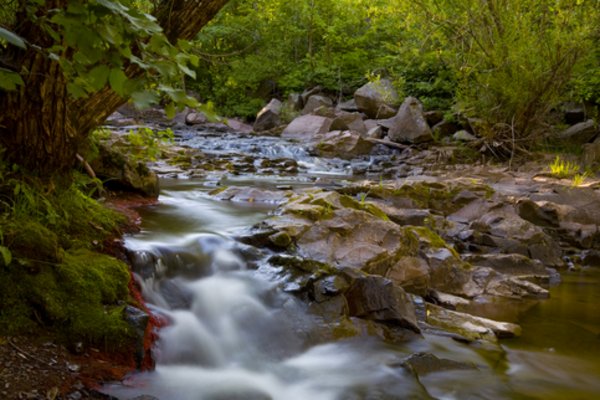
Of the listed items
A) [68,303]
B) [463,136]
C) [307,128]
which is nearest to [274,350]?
[68,303]

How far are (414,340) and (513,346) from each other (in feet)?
2.80

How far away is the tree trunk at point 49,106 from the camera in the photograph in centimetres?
304

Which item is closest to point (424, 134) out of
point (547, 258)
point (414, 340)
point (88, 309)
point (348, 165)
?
point (348, 165)

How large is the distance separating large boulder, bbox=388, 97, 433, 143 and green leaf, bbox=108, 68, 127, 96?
14835 millimetres

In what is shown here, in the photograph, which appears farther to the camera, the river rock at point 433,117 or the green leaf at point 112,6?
the river rock at point 433,117

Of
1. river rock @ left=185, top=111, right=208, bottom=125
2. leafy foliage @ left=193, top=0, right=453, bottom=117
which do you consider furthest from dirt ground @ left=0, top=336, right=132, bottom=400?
leafy foliage @ left=193, top=0, right=453, bottom=117

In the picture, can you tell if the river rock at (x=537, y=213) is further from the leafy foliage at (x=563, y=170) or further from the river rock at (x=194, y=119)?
the river rock at (x=194, y=119)

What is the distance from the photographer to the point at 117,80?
1.27 meters

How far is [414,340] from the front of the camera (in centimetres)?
421

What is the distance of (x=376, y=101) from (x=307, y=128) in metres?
2.69

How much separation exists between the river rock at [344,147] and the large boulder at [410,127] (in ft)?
3.17

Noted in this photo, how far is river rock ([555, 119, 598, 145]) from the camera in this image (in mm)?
14344

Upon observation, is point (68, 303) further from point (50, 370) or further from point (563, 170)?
point (563, 170)

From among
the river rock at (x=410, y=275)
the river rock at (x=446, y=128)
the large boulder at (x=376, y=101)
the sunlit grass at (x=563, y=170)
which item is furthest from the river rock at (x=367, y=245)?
the large boulder at (x=376, y=101)
